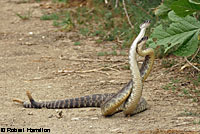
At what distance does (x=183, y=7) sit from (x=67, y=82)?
124 inches

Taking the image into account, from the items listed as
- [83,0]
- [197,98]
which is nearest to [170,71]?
[197,98]

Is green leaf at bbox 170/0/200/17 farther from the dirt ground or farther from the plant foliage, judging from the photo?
the dirt ground

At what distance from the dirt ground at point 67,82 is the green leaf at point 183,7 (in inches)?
48.2

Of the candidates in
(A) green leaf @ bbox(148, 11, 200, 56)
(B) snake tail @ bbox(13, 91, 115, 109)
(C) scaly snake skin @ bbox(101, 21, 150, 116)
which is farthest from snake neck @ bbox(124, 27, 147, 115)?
(B) snake tail @ bbox(13, 91, 115, 109)

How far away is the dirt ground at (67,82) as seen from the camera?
5203mm

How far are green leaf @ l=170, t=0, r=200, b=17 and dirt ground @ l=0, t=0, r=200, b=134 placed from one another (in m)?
1.22

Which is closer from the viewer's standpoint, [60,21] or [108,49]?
[108,49]

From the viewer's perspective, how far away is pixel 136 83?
17.4ft

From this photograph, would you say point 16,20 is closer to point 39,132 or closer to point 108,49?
point 108,49

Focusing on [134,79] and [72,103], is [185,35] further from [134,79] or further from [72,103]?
[72,103]

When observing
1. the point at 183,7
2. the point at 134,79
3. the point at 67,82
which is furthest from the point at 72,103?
the point at 183,7

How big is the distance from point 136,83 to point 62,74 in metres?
2.96

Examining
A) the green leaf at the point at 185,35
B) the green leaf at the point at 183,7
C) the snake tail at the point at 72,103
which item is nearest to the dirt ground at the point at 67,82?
the snake tail at the point at 72,103

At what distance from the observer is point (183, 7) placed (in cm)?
498
